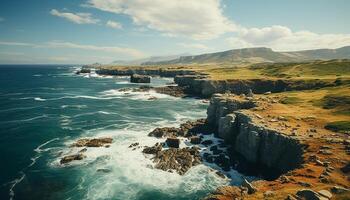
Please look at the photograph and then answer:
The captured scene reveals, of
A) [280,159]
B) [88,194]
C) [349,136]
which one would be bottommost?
[88,194]

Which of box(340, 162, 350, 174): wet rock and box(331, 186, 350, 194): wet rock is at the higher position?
box(331, 186, 350, 194): wet rock

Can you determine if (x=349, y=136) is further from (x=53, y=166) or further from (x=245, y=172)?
(x=53, y=166)

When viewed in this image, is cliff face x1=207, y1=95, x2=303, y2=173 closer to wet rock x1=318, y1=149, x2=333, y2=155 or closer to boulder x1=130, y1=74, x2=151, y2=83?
wet rock x1=318, y1=149, x2=333, y2=155

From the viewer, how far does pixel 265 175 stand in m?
46.0

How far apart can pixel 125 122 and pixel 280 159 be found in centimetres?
4649

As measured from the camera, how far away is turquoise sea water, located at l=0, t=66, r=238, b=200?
42250 millimetres

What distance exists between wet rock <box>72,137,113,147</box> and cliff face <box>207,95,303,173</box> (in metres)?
24.5

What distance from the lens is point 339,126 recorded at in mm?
47688

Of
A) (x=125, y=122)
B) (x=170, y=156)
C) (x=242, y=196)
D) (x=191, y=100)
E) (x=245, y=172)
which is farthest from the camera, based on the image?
(x=191, y=100)

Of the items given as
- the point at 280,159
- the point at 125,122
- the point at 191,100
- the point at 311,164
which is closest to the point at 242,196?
the point at 311,164

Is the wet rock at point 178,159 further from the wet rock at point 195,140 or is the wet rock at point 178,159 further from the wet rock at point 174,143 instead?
the wet rock at point 195,140

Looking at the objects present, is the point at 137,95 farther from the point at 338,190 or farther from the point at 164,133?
the point at 338,190

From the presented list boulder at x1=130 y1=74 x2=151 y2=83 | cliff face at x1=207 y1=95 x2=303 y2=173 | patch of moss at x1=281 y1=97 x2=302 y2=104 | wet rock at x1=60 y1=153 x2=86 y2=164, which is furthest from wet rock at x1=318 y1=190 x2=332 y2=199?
boulder at x1=130 y1=74 x2=151 y2=83

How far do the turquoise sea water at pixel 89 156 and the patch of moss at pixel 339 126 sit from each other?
2035 cm
